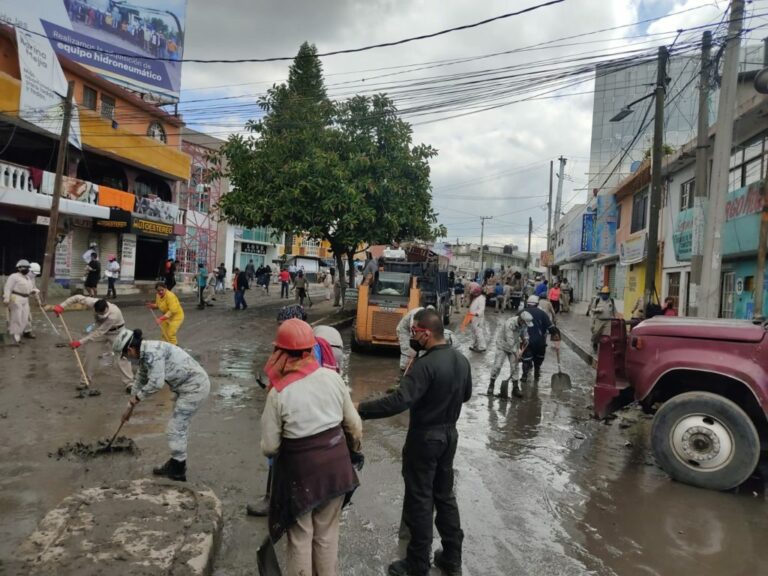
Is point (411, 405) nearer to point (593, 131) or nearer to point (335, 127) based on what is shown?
point (335, 127)

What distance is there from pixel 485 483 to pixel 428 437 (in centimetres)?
212

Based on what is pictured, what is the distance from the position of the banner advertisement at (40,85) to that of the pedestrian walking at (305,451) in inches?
A: 756

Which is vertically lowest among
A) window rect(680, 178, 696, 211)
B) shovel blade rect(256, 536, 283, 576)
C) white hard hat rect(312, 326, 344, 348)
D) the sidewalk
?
shovel blade rect(256, 536, 283, 576)

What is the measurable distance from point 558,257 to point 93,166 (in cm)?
3152

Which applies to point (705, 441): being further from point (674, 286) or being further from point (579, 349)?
point (674, 286)

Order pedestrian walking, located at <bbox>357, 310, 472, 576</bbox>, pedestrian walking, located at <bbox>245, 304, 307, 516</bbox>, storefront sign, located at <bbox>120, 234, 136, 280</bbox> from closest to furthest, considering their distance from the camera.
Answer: pedestrian walking, located at <bbox>357, 310, 472, 576</bbox> < pedestrian walking, located at <bbox>245, 304, 307, 516</bbox> < storefront sign, located at <bbox>120, 234, 136, 280</bbox>

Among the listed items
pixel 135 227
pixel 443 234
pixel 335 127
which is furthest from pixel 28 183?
pixel 443 234

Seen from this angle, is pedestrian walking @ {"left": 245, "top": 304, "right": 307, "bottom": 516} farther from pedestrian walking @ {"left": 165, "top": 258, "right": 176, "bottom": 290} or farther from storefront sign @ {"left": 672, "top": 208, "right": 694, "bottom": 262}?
pedestrian walking @ {"left": 165, "top": 258, "right": 176, "bottom": 290}

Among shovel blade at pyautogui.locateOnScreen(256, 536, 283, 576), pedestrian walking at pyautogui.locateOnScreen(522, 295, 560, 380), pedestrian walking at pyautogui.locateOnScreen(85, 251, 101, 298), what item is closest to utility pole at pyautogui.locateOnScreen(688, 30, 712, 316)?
pedestrian walking at pyautogui.locateOnScreen(522, 295, 560, 380)

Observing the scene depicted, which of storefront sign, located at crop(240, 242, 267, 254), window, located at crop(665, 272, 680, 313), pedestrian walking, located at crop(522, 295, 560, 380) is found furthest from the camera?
storefront sign, located at crop(240, 242, 267, 254)

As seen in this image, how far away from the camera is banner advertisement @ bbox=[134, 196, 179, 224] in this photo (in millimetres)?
24297

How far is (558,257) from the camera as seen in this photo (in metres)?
41.7

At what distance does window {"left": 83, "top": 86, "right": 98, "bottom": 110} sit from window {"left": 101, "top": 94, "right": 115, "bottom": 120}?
42cm

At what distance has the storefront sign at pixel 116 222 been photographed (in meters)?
22.4
